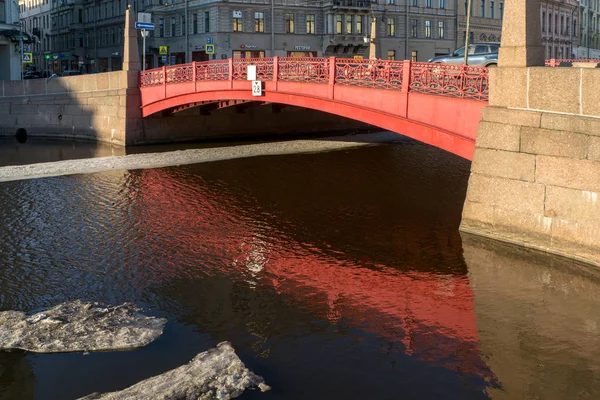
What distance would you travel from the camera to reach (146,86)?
35.6m

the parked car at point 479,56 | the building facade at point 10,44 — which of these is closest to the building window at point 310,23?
the building facade at point 10,44

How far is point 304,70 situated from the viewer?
2514cm

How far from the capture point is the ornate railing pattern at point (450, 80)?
1742cm

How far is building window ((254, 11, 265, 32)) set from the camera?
60.6m

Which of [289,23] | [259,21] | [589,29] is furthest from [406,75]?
[589,29]

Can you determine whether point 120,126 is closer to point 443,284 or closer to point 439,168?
point 439,168

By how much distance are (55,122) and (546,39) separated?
5237cm

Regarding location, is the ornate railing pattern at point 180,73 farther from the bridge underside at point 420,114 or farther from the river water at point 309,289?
the river water at point 309,289

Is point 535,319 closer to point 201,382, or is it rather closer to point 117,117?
point 201,382

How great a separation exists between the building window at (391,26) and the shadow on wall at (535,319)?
5482 centimetres

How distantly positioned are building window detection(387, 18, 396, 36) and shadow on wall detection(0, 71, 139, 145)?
118 feet

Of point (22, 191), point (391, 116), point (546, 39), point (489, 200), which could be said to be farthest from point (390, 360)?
point (546, 39)

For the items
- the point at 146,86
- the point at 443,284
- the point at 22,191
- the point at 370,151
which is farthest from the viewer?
the point at 146,86

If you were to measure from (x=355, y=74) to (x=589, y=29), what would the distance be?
3082 inches
